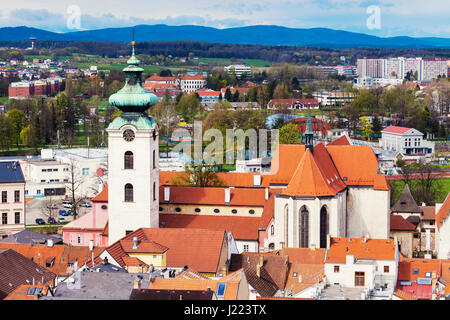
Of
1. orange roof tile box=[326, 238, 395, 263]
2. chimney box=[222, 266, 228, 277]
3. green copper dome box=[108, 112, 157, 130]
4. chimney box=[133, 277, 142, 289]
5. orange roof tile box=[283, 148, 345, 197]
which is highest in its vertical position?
green copper dome box=[108, 112, 157, 130]

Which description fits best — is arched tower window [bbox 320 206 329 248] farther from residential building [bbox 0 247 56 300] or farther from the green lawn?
the green lawn

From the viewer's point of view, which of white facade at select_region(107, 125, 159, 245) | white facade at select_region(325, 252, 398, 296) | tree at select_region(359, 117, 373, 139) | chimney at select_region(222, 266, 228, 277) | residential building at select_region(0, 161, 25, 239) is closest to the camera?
white facade at select_region(325, 252, 398, 296)

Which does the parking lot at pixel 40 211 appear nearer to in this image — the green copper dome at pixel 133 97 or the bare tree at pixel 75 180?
the bare tree at pixel 75 180

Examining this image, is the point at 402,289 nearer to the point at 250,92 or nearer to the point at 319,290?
the point at 319,290

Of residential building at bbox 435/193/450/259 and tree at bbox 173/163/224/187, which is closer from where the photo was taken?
residential building at bbox 435/193/450/259

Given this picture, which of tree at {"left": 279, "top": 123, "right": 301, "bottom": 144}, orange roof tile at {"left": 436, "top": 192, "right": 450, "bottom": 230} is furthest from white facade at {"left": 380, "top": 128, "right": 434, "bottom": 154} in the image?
orange roof tile at {"left": 436, "top": 192, "right": 450, "bottom": 230}

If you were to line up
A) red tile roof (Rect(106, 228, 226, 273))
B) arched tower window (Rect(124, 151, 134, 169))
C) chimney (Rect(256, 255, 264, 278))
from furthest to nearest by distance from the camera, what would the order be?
arched tower window (Rect(124, 151, 134, 169)), red tile roof (Rect(106, 228, 226, 273)), chimney (Rect(256, 255, 264, 278))
